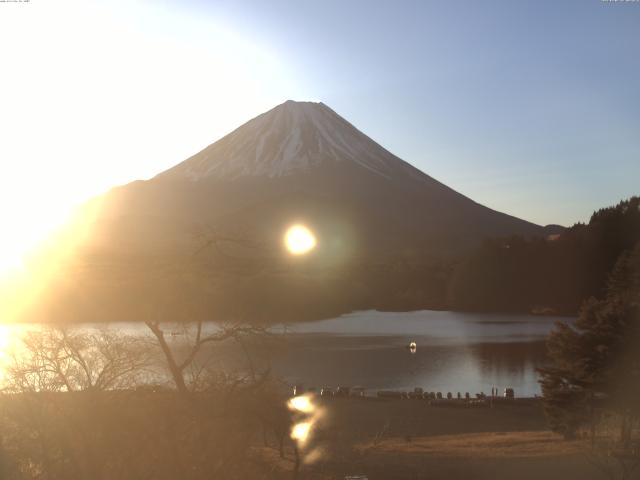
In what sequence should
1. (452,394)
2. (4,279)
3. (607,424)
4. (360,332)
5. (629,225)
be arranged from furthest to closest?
(629,225)
(360,332)
(4,279)
(452,394)
(607,424)

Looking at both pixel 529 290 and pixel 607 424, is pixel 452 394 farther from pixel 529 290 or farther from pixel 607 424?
pixel 529 290

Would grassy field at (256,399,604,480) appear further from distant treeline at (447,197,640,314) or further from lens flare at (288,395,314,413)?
distant treeline at (447,197,640,314)

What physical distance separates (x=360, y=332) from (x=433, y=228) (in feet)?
176

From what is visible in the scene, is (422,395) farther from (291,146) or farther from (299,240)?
(291,146)

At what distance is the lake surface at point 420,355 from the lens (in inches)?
763

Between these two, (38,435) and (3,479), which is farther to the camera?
(38,435)

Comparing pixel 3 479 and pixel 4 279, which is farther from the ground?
pixel 4 279

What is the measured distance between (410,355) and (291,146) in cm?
7073

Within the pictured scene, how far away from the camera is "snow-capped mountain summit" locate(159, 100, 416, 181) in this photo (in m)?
90.1

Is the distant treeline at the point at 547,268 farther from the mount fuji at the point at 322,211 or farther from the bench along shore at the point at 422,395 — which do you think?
the bench along shore at the point at 422,395

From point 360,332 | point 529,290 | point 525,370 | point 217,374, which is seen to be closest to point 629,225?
point 529,290

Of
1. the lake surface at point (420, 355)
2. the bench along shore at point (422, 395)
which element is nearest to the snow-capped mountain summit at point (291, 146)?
the lake surface at point (420, 355)

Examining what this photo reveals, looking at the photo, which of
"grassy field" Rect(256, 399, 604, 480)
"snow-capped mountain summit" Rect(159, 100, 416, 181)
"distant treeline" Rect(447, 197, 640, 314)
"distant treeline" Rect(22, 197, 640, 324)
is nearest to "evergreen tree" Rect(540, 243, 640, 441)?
"grassy field" Rect(256, 399, 604, 480)

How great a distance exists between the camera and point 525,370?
71.2ft
